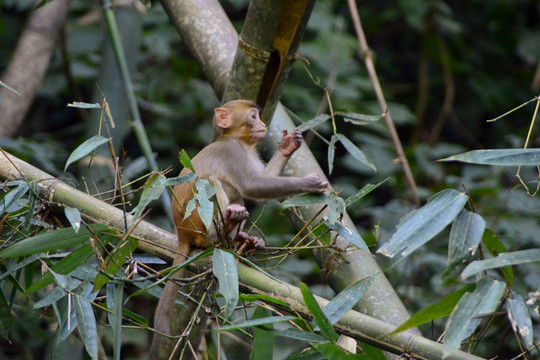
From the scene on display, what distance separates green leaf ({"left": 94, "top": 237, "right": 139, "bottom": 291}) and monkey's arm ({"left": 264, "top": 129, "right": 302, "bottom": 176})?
1.01 metres

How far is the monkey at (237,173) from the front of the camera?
288 centimetres

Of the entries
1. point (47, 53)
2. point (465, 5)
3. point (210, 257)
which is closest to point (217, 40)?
point (210, 257)

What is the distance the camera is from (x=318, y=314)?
200cm

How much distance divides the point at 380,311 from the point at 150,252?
1.02 m

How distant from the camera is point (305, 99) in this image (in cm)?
607

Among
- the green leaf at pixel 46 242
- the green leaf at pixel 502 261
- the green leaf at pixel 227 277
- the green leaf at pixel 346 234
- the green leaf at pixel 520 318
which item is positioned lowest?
the green leaf at pixel 46 242

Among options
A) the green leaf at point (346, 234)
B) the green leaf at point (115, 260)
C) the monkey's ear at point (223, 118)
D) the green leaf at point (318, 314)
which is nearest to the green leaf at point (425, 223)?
the green leaf at point (318, 314)

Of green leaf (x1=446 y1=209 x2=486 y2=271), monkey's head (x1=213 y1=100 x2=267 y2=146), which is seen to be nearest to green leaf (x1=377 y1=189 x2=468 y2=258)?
green leaf (x1=446 y1=209 x2=486 y2=271)

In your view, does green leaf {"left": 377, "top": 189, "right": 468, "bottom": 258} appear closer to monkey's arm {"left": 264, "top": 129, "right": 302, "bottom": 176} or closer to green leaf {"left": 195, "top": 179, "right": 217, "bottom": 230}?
green leaf {"left": 195, "top": 179, "right": 217, "bottom": 230}

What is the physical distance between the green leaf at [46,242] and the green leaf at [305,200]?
27.1 inches

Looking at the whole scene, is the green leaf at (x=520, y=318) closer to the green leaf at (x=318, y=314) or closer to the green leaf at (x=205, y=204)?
the green leaf at (x=318, y=314)

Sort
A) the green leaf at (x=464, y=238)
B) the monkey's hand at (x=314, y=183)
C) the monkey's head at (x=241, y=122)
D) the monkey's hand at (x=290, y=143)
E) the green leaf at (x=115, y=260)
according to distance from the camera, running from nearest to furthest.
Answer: the green leaf at (x=464, y=238) < the green leaf at (x=115, y=260) < the monkey's hand at (x=314, y=183) < the monkey's hand at (x=290, y=143) < the monkey's head at (x=241, y=122)

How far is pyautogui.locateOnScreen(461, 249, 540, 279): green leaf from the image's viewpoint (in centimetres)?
170

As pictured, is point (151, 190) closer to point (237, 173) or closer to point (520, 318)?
point (520, 318)
